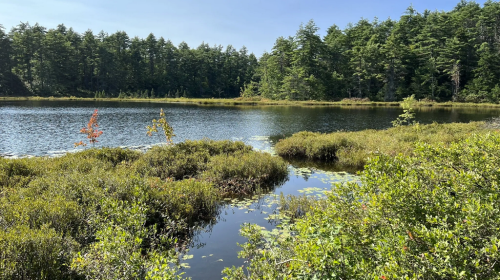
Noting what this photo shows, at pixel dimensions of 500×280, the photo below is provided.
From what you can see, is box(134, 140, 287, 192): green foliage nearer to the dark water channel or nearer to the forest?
the dark water channel

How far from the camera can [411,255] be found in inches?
135

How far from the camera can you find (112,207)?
6.74m

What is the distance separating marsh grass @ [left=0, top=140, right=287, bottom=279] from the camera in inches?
202

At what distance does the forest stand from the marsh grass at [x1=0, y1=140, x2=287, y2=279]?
6910cm

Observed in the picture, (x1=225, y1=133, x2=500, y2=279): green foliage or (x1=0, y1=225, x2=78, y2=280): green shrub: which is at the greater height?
(x1=225, y1=133, x2=500, y2=279): green foliage

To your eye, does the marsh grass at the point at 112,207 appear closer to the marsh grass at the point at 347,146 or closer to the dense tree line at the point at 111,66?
the marsh grass at the point at 347,146

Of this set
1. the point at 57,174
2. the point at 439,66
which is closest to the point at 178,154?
the point at 57,174

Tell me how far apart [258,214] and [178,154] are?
640cm

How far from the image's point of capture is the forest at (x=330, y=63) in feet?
249

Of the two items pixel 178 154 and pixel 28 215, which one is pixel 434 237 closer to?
pixel 28 215

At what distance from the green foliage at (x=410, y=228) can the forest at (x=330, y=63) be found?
250 feet

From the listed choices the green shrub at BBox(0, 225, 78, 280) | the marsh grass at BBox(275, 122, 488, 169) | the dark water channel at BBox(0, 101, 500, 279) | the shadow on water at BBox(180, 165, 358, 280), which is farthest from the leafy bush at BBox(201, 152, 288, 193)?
the green shrub at BBox(0, 225, 78, 280)

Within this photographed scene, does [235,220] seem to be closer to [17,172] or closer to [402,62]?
[17,172]

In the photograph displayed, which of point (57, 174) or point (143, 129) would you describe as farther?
point (143, 129)
